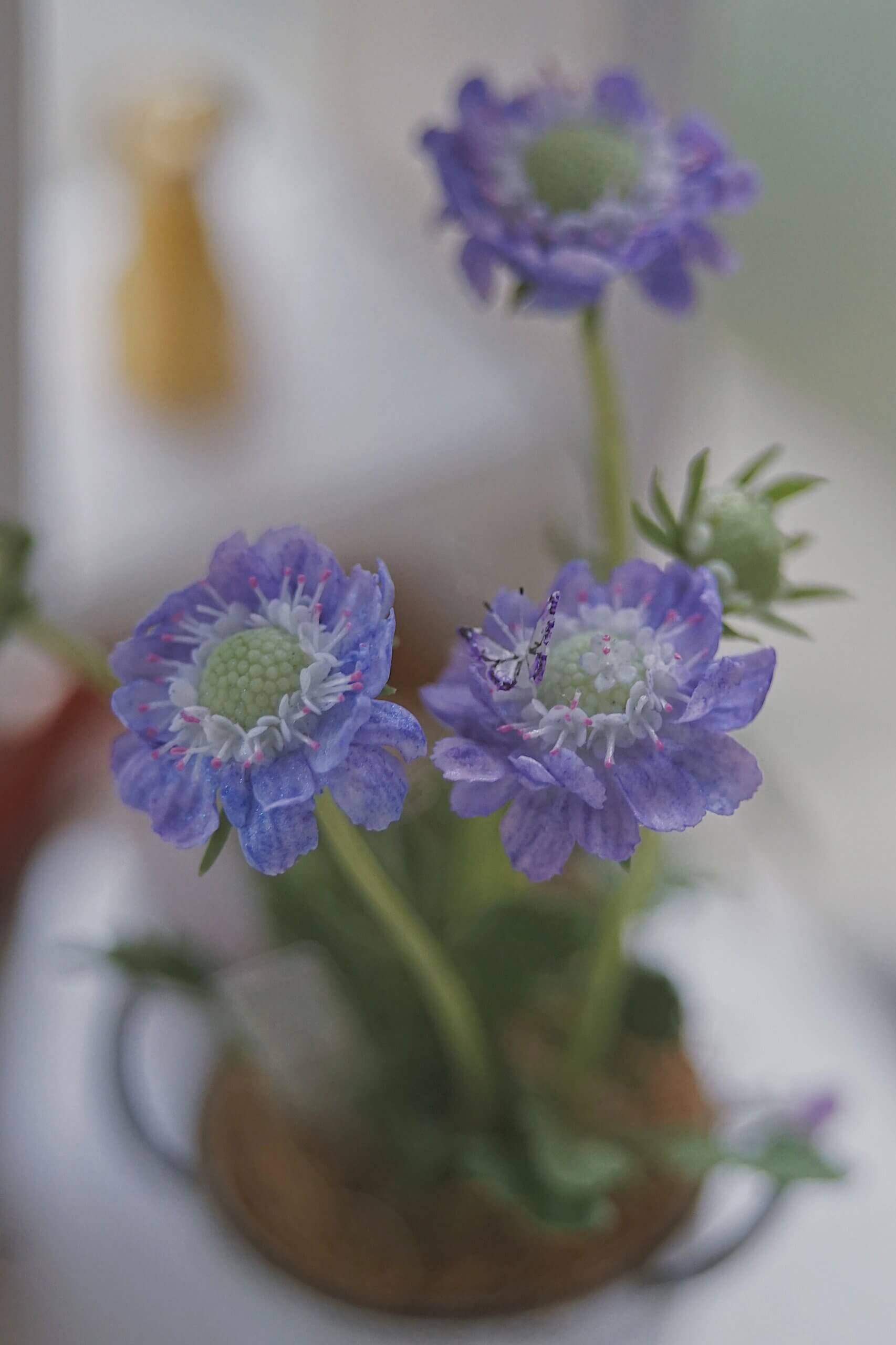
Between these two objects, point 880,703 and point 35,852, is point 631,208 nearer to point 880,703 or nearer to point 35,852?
point 35,852


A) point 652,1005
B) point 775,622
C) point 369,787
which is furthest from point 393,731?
point 652,1005

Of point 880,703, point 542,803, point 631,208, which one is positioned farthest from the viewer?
point 880,703

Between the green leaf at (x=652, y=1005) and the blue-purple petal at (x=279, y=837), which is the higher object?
the blue-purple petal at (x=279, y=837)

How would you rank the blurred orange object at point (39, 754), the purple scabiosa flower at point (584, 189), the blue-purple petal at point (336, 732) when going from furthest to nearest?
the blurred orange object at point (39, 754) < the purple scabiosa flower at point (584, 189) < the blue-purple petal at point (336, 732)

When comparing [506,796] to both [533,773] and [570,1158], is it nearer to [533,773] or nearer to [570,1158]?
[533,773]

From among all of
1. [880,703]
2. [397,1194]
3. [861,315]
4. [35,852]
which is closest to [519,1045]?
[397,1194]

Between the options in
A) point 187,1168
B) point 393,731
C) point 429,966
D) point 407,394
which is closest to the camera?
point 393,731

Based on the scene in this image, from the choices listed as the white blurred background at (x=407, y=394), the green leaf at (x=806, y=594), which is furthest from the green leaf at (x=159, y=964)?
the green leaf at (x=806, y=594)

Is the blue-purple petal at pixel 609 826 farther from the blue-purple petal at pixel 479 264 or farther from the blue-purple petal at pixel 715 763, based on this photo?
the blue-purple petal at pixel 479 264
